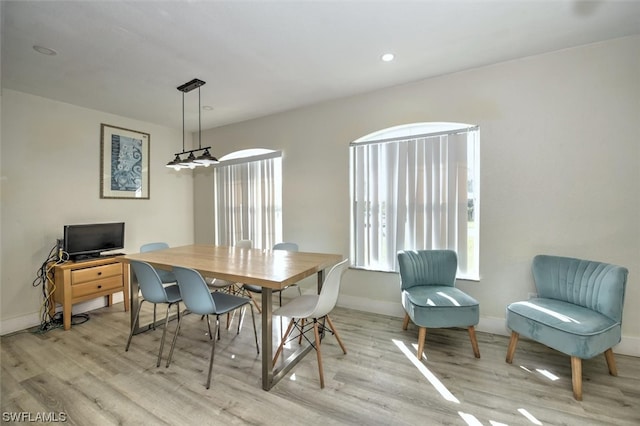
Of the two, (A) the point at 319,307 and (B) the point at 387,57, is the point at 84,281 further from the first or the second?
(B) the point at 387,57

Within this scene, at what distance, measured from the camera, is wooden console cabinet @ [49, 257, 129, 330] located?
297 centimetres

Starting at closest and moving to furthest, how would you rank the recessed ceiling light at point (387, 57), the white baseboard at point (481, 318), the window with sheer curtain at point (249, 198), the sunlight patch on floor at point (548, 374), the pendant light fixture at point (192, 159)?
the sunlight patch on floor at point (548, 374) → the white baseboard at point (481, 318) → the recessed ceiling light at point (387, 57) → the pendant light fixture at point (192, 159) → the window with sheer curtain at point (249, 198)

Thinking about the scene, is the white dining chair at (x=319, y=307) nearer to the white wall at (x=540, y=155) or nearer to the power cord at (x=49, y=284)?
the white wall at (x=540, y=155)

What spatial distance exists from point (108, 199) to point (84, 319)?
1.60m

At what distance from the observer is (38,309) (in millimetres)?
3156

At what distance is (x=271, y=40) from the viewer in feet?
7.27

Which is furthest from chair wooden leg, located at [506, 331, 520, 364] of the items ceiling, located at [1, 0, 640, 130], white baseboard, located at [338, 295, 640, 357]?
ceiling, located at [1, 0, 640, 130]

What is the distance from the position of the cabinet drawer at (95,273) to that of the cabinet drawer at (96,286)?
0.05 m

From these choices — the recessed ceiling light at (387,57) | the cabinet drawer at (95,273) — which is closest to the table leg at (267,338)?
the recessed ceiling light at (387,57)

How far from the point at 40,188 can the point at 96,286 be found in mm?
1347

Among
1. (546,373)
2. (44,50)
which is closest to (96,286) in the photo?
(44,50)

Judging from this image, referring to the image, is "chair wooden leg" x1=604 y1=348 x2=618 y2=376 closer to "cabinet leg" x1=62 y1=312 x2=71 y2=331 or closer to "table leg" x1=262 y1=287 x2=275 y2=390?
"table leg" x1=262 y1=287 x2=275 y2=390

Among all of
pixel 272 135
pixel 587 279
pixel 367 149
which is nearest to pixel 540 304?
pixel 587 279

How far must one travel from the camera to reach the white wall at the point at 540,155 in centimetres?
229
